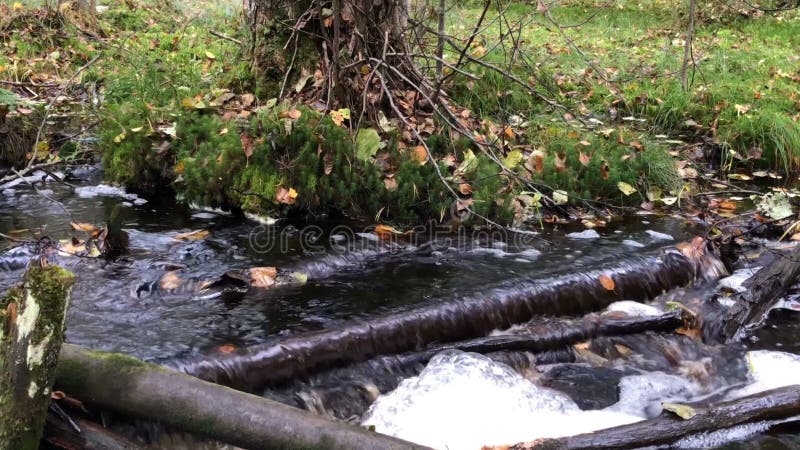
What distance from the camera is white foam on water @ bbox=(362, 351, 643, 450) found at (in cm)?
296

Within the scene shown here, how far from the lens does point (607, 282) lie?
4.17 metres

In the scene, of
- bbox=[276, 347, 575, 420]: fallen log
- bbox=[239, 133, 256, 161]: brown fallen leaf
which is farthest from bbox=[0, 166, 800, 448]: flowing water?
bbox=[239, 133, 256, 161]: brown fallen leaf

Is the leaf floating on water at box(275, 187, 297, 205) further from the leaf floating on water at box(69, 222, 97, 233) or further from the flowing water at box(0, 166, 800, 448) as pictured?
the leaf floating on water at box(69, 222, 97, 233)

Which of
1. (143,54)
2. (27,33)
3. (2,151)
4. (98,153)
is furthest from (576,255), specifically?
(27,33)

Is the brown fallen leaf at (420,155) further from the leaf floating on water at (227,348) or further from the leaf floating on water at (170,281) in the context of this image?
the leaf floating on water at (227,348)

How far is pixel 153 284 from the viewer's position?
3662mm

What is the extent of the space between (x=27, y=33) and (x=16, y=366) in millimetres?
7312

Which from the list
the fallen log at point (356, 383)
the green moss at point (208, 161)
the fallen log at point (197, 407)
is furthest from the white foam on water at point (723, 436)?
the green moss at point (208, 161)

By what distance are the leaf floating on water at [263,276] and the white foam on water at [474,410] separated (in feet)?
3.44

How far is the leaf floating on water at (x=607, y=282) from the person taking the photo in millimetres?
4148

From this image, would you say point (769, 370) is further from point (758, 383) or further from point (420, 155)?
point (420, 155)

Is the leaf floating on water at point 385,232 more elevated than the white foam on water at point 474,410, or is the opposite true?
the leaf floating on water at point 385,232

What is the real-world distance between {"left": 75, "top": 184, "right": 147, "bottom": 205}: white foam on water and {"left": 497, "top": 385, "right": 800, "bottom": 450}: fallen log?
365 centimetres

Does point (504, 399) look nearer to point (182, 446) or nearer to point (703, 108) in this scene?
point (182, 446)
